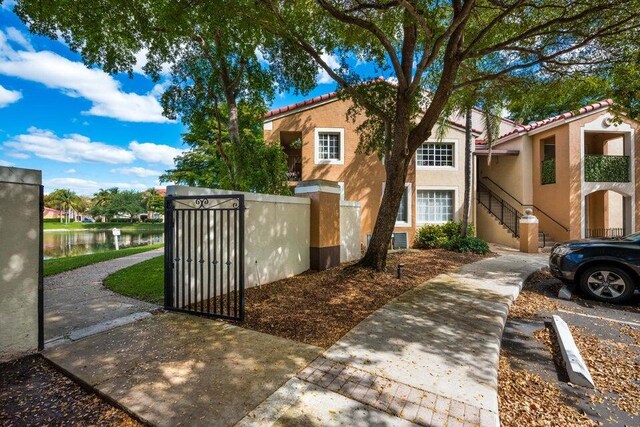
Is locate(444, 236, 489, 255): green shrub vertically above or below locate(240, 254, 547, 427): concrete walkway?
above

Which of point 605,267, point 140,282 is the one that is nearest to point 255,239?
point 140,282

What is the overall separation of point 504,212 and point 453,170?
454cm

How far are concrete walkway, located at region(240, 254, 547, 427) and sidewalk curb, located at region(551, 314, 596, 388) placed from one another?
2.44ft

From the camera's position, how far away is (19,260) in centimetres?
367

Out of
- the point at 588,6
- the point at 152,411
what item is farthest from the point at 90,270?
the point at 588,6

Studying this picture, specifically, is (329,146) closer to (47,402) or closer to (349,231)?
(349,231)

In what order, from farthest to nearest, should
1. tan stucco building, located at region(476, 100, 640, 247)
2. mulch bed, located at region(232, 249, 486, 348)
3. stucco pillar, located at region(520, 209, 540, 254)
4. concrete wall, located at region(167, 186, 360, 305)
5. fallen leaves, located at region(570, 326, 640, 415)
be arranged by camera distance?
tan stucco building, located at region(476, 100, 640, 247)
stucco pillar, located at region(520, 209, 540, 254)
concrete wall, located at region(167, 186, 360, 305)
mulch bed, located at region(232, 249, 486, 348)
fallen leaves, located at region(570, 326, 640, 415)

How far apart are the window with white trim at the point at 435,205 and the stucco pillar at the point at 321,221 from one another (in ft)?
25.8

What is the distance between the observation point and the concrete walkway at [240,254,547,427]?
8.77 feet

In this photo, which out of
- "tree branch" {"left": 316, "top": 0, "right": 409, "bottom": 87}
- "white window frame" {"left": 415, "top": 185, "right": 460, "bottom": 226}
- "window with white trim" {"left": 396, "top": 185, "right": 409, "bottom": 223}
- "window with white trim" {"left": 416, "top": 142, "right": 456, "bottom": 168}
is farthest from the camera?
"window with white trim" {"left": 416, "top": 142, "right": 456, "bottom": 168}

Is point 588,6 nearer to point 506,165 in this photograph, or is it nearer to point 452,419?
point 452,419

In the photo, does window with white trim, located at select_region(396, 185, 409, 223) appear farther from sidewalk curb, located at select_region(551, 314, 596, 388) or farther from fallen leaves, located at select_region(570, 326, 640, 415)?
sidewalk curb, located at select_region(551, 314, 596, 388)

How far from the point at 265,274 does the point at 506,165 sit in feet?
53.7

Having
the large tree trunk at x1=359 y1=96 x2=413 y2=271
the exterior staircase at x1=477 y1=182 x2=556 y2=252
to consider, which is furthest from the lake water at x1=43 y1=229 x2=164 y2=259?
the exterior staircase at x1=477 y1=182 x2=556 y2=252
